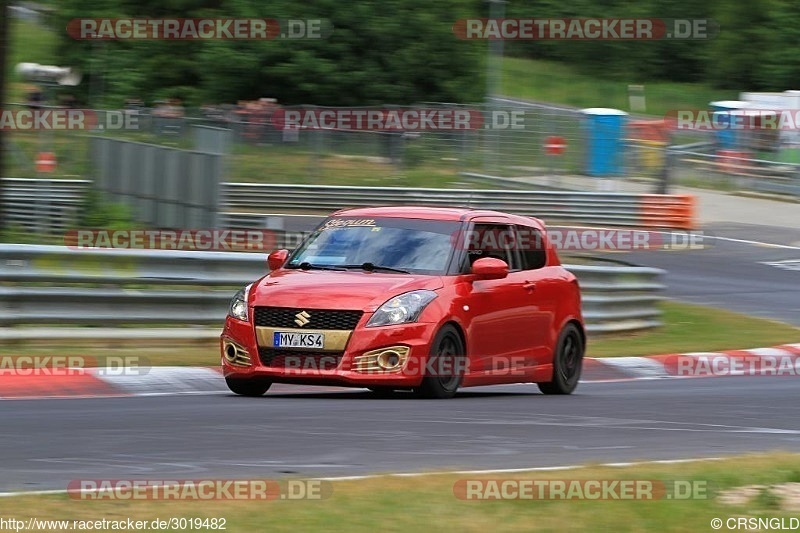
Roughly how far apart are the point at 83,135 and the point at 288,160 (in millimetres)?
7425

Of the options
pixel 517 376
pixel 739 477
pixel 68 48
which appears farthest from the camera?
pixel 68 48

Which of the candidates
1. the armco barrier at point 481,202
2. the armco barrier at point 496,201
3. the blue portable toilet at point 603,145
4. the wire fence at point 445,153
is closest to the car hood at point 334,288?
the armco barrier at point 481,202

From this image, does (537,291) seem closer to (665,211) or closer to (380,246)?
(380,246)

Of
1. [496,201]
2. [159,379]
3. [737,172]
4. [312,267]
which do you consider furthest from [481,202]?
[312,267]

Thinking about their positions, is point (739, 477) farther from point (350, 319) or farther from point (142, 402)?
point (142, 402)

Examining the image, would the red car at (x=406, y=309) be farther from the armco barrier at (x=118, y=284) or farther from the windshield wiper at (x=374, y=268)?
the armco barrier at (x=118, y=284)

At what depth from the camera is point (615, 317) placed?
58.0ft

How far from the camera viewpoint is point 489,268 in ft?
36.9

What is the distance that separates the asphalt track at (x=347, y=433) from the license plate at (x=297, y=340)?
39 centimetres

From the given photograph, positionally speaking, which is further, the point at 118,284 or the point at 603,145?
the point at 603,145

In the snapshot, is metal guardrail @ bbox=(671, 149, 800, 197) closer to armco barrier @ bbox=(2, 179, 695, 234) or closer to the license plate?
armco barrier @ bbox=(2, 179, 695, 234)

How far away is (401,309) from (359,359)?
1.51ft

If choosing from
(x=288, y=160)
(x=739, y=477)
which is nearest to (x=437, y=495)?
(x=739, y=477)

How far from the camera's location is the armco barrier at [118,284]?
42.0 ft
